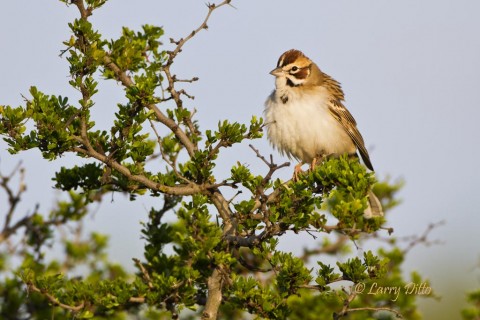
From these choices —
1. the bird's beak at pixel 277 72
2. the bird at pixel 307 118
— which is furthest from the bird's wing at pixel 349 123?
the bird's beak at pixel 277 72

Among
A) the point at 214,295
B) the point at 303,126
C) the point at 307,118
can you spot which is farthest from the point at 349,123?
the point at 214,295

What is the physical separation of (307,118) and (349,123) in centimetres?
103

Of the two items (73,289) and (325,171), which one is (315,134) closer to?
(325,171)

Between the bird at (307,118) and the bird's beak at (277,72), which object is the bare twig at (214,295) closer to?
the bird at (307,118)

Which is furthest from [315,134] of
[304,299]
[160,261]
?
[160,261]

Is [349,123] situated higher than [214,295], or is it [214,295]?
[349,123]

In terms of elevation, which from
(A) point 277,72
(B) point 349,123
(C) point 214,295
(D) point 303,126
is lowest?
(C) point 214,295

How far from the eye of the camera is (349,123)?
1012 cm

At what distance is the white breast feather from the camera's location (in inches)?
364

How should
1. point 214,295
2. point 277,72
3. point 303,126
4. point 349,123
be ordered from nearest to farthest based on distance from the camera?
point 214,295 < point 303,126 < point 277,72 < point 349,123
